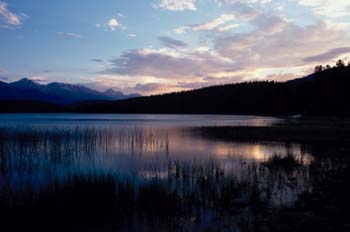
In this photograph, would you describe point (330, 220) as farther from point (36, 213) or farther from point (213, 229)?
point (36, 213)

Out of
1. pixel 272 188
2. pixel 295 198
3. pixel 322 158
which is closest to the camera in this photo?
pixel 295 198

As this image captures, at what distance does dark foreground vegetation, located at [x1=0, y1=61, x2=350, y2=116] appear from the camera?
77.6 metres

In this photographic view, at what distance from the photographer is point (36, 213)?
7.71 metres

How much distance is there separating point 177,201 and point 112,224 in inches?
91.8

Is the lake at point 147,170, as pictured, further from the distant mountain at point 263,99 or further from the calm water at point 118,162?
the distant mountain at point 263,99

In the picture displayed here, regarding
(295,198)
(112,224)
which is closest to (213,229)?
(112,224)

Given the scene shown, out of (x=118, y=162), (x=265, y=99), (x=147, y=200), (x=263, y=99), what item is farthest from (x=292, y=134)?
(x=263, y=99)

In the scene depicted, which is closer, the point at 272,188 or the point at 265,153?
the point at 272,188

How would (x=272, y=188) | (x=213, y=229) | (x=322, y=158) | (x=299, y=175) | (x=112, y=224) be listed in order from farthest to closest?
A: (x=322, y=158), (x=299, y=175), (x=272, y=188), (x=112, y=224), (x=213, y=229)

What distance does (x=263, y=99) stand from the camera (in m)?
141

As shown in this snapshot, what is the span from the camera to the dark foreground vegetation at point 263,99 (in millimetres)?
77562

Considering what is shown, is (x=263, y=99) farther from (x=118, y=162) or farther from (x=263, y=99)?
(x=118, y=162)

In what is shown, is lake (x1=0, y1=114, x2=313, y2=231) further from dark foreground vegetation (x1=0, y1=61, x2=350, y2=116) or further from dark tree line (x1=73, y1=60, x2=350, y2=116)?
dark foreground vegetation (x1=0, y1=61, x2=350, y2=116)

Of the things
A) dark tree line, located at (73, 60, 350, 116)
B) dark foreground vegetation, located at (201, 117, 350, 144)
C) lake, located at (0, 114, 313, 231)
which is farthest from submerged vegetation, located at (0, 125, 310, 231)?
dark tree line, located at (73, 60, 350, 116)
